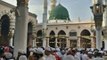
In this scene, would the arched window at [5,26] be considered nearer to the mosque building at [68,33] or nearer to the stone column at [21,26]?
the stone column at [21,26]

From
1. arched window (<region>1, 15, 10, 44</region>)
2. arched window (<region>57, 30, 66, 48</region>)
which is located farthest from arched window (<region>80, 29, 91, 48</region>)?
arched window (<region>1, 15, 10, 44</region>)

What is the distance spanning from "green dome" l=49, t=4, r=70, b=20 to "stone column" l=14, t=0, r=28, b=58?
39.9 metres

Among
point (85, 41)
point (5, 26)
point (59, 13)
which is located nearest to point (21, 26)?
point (5, 26)

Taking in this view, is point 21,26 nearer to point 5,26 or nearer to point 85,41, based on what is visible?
point 5,26

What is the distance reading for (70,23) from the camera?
44906mm

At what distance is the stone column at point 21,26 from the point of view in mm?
8969

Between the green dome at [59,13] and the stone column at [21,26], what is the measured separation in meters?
39.9

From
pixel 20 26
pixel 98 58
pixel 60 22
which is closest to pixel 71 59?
pixel 98 58

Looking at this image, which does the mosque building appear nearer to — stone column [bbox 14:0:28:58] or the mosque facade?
the mosque facade

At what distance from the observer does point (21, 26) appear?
8992 mm

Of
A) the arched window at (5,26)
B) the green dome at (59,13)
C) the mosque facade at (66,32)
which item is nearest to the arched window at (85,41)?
the mosque facade at (66,32)

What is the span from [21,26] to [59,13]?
134ft

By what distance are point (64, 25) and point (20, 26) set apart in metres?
36.5

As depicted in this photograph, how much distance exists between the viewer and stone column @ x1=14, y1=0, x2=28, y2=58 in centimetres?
897
